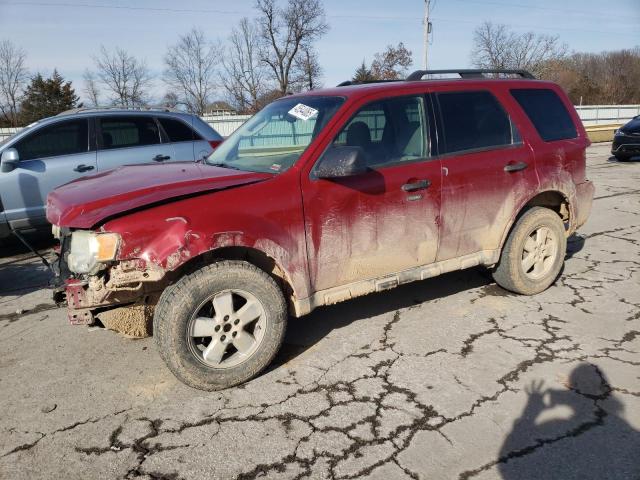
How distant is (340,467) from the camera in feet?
7.99

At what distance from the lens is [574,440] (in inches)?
100

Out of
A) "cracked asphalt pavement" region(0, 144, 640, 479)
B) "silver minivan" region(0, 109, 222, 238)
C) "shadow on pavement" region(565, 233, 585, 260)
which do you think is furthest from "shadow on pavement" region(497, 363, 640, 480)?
"silver minivan" region(0, 109, 222, 238)

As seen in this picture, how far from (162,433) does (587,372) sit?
274 centimetres

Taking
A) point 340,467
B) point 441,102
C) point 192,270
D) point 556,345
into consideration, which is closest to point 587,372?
point 556,345

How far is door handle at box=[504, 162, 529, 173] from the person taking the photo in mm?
4058

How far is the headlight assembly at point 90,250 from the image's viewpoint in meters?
2.73

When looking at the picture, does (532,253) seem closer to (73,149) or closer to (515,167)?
(515,167)

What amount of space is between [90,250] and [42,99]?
47.8 metres

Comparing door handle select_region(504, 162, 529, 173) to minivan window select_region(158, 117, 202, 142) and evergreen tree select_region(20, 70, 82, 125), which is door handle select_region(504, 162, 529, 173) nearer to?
minivan window select_region(158, 117, 202, 142)

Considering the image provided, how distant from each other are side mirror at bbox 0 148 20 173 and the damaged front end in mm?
3578

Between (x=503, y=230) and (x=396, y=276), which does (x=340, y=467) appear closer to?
(x=396, y=276)

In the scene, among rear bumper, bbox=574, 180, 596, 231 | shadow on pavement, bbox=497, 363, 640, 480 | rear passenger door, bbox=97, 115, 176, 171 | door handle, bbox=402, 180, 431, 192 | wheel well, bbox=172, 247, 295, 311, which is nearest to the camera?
shadow on pavement, bbox=497, 363, 640, 480

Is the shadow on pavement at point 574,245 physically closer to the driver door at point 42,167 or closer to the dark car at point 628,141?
the driver door at point 42,167

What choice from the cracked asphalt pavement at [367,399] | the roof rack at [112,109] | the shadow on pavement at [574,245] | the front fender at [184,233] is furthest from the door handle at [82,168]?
the shadow on pavement at [574,245]
